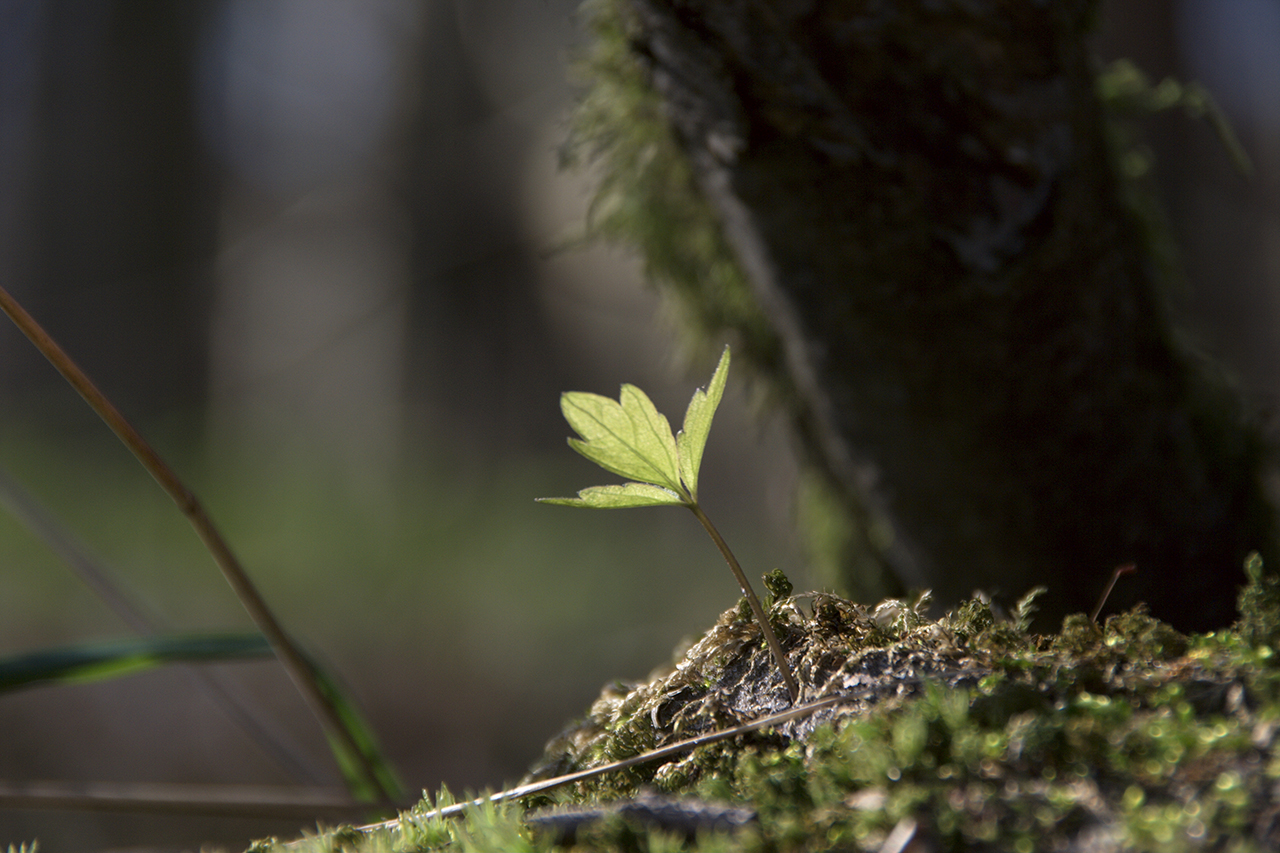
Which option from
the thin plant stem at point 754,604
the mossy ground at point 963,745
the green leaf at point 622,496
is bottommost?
the mossy ground at point 963,745

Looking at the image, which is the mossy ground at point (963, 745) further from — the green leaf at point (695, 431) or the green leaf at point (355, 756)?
the green leaf at point (355, 756)

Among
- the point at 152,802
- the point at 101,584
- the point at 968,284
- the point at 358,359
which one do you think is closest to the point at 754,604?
the point at 968,284

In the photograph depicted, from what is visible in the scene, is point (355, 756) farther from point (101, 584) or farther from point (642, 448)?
point (642, 448)

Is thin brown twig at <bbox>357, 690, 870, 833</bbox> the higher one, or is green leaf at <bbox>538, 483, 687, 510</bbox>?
green leaf at <bbox>538, 483, 687, 510</bbox>

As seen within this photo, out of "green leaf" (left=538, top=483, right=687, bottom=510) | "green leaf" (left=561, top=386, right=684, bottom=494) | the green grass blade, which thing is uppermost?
the green grass blade

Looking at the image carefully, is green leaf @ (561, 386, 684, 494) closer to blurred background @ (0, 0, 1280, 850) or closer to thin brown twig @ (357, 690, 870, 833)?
thin brown twig @ (357, 690, 870, 833)

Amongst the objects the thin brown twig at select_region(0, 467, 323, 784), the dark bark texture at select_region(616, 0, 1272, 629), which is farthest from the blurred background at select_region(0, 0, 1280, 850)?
the dark bark texture at select_region(616, 0, 1272, 629)

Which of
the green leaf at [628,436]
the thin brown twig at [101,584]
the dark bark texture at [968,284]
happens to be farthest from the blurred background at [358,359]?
the green leaf at [628,436]

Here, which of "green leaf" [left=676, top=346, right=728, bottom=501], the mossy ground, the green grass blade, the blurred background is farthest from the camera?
the blurred background
